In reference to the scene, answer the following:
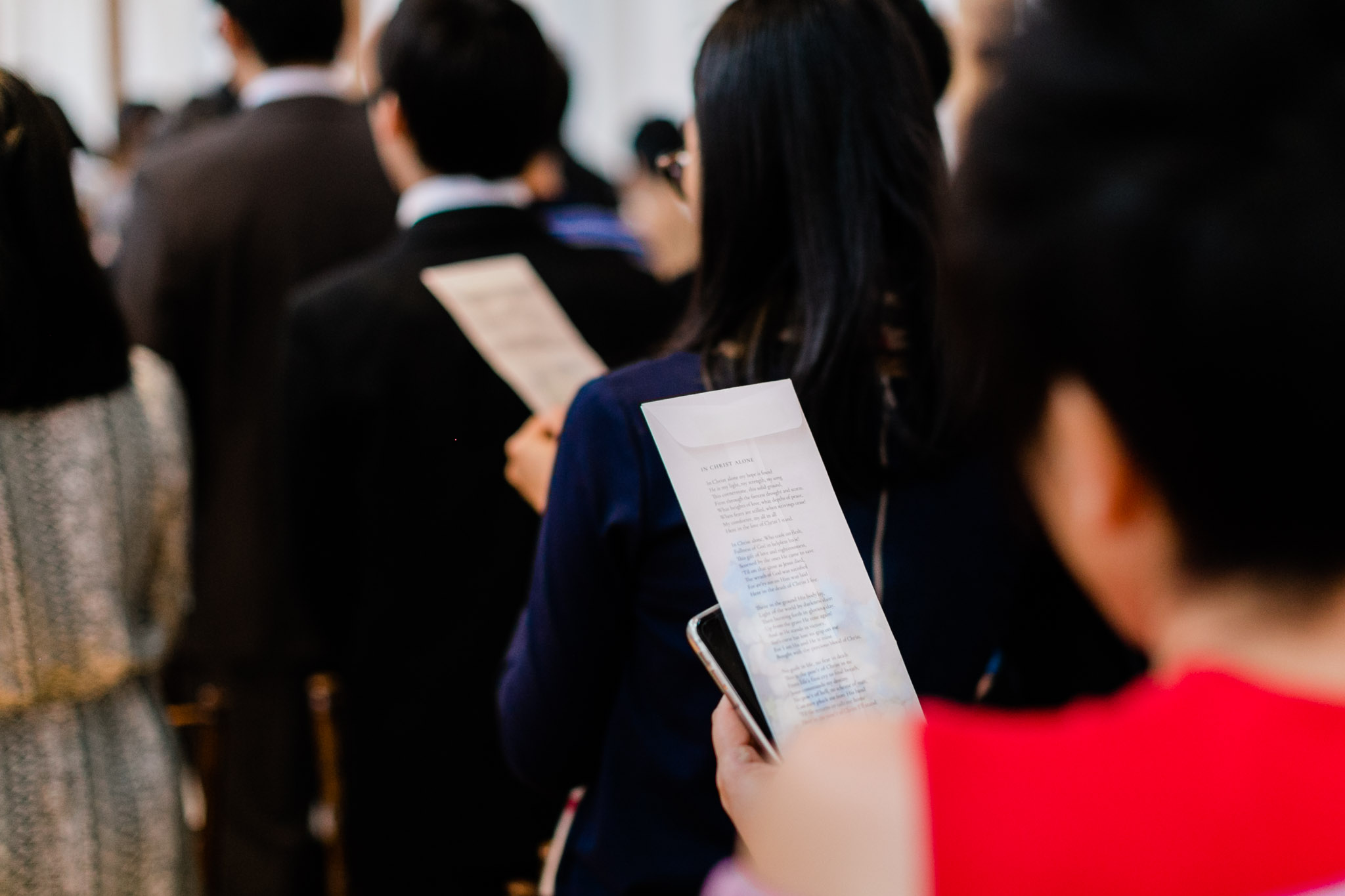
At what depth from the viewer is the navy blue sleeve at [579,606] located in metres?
0.86

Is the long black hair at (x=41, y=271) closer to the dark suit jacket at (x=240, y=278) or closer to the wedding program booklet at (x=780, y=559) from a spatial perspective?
the wedding program booklet at (x=780, y=559)

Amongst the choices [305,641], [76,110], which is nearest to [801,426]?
[305,641]

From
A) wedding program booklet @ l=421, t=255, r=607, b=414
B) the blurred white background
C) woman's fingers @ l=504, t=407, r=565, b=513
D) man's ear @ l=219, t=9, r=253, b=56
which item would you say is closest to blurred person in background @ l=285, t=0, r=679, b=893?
wedding program booklet @ l=421, t=255, r=607, b=414

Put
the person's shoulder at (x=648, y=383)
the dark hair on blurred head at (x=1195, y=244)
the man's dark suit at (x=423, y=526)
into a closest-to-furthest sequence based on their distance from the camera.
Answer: the dark hair on blurred head at (x=1195, y=244) < the person's shoulder at (x=648, y=383) < the man's dark suit at (x=423, y=526)

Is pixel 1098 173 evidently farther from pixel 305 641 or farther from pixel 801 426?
pixel 305 641

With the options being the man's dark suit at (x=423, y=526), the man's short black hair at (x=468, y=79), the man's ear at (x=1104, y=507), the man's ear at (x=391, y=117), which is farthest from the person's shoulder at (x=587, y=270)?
the man's ear at (x=1104, y=507)

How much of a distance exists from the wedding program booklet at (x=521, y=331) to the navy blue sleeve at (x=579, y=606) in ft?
1.11

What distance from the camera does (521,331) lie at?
1.31 m

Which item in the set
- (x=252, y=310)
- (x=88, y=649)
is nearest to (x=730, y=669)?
(x=88, y=649)

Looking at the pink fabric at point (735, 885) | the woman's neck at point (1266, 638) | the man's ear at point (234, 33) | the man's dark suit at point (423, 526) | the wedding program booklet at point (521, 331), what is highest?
the man's ear at point (234, 33)

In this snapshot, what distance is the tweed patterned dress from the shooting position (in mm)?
1174

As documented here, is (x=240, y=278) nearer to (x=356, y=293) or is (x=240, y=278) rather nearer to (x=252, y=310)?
(x=252, y=310)

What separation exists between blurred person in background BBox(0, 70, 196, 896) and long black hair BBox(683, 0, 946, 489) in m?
0.64

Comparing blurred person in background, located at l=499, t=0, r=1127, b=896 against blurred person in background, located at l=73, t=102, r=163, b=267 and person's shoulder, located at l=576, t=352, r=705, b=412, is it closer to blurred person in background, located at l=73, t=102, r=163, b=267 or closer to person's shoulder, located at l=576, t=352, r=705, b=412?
person's shoulder, located at l=576, t=352, r=705, b=412
